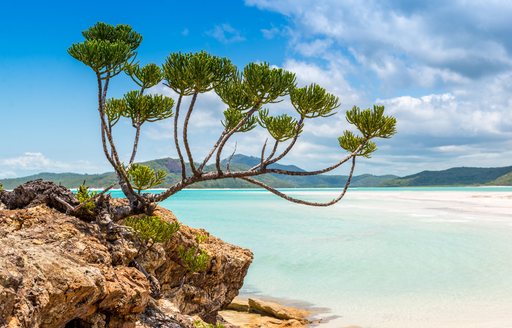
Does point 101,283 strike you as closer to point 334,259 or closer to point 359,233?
point 334,259

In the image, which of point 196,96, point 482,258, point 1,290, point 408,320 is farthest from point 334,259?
point 1,290

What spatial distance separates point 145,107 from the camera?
27.5 feet

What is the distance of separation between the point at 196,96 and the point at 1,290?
14.4 feet

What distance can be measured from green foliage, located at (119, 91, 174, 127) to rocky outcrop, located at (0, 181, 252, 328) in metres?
2.12

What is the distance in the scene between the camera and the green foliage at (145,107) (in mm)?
8273

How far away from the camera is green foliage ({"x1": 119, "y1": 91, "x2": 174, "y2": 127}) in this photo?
8273mm

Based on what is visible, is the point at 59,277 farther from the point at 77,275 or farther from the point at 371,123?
the point at 371,123

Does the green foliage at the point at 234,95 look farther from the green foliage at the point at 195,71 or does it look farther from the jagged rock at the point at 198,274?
the jagged rock at the point at 198,274

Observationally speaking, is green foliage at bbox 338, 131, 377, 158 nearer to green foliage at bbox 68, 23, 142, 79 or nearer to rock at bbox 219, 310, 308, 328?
green foliage at bbox 68, 23, 142, 79

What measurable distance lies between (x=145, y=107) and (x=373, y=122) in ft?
14.4

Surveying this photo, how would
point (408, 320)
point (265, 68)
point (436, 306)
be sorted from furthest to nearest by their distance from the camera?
1. point (436, 306)
2. point (408, 320)
3. point (265, 68)

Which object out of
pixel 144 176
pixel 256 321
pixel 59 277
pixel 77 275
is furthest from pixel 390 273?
pixel 59 277

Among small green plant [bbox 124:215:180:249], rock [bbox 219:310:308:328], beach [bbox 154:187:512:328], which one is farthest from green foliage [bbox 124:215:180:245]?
beach [bbox 154:187:512:328]

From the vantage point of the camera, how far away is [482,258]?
26.0 meters
